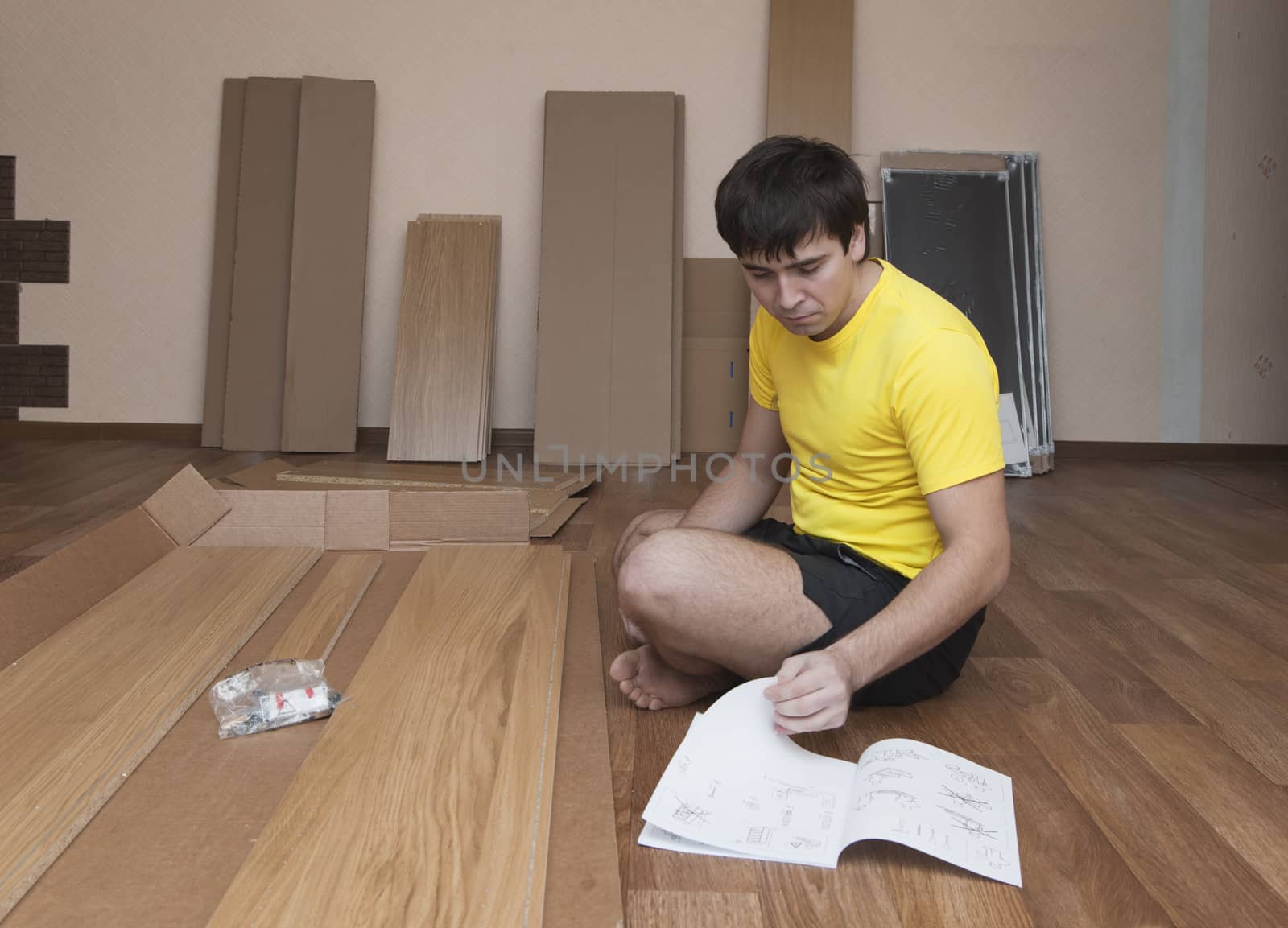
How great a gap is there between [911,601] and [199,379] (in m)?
4.35

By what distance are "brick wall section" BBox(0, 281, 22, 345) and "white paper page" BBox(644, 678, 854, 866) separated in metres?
4.70

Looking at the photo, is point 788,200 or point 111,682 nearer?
point 788,200

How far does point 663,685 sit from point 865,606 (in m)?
0.38

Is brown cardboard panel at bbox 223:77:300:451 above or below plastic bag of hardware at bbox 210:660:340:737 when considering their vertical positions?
above

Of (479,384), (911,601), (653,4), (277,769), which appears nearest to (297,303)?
(479,384)

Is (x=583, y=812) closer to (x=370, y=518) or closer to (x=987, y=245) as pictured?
(x=370, y=518)

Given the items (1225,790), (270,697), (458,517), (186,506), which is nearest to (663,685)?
(270,697)

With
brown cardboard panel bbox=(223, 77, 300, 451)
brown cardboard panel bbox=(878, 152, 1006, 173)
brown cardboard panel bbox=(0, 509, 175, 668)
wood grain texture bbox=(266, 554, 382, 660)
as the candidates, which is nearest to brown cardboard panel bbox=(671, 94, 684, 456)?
brown cardboard panel bbox=(878, 152, 1006, 173)

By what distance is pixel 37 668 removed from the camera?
6.33ft

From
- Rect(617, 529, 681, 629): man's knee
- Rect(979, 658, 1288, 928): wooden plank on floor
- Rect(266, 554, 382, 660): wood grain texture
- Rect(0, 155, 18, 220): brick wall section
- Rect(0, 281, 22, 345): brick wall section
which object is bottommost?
Rect(979, 658, 1288, 928): wooden plank on floor

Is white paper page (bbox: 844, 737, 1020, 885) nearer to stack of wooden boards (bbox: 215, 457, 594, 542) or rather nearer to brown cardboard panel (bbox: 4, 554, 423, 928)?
brown cardboard panel (bbox: 4, 554, 423, 928)

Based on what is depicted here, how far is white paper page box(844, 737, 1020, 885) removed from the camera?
137cm

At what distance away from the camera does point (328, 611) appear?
2332 millimetres

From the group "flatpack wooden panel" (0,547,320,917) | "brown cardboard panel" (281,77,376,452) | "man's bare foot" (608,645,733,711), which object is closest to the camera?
"flatpack wooden panel" (0,547,320,917)
